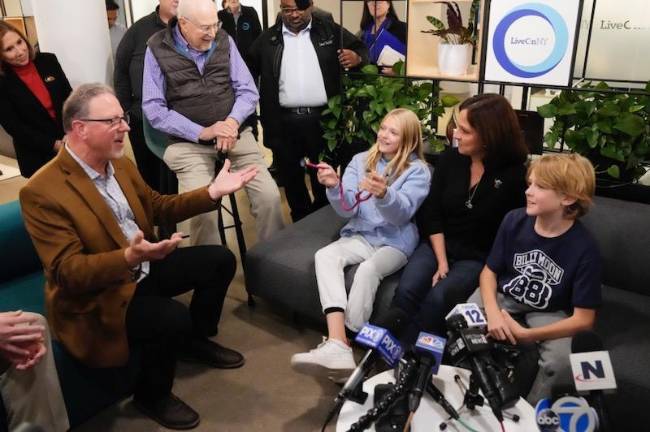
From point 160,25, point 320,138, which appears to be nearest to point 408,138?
point 320,138

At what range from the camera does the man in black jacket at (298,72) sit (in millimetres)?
3256

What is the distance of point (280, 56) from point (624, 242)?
6.83 ft

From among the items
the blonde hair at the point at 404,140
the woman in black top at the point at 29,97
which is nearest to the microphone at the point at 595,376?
the blonde hair at the point at 404,140

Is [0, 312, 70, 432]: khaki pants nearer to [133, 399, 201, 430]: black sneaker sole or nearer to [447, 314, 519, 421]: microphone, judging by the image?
[133, 399, 201, 430]: black sneaker sole

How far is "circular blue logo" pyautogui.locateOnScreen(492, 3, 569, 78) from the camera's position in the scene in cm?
247

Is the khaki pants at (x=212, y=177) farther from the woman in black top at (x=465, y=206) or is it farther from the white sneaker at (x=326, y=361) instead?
the white sneaker at (x=326, y=361)

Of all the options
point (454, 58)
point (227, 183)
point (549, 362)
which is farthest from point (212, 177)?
point (549, 362)

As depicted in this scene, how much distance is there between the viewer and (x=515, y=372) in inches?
58.4

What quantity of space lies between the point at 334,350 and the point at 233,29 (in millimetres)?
2891

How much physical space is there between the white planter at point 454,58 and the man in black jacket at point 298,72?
601 millimetres

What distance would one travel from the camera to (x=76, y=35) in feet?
11.3

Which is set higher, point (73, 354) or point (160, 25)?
point (160, 25)

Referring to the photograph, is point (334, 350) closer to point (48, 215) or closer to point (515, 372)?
point (515, 372)

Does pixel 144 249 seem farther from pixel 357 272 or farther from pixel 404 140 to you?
pixel 404 140
